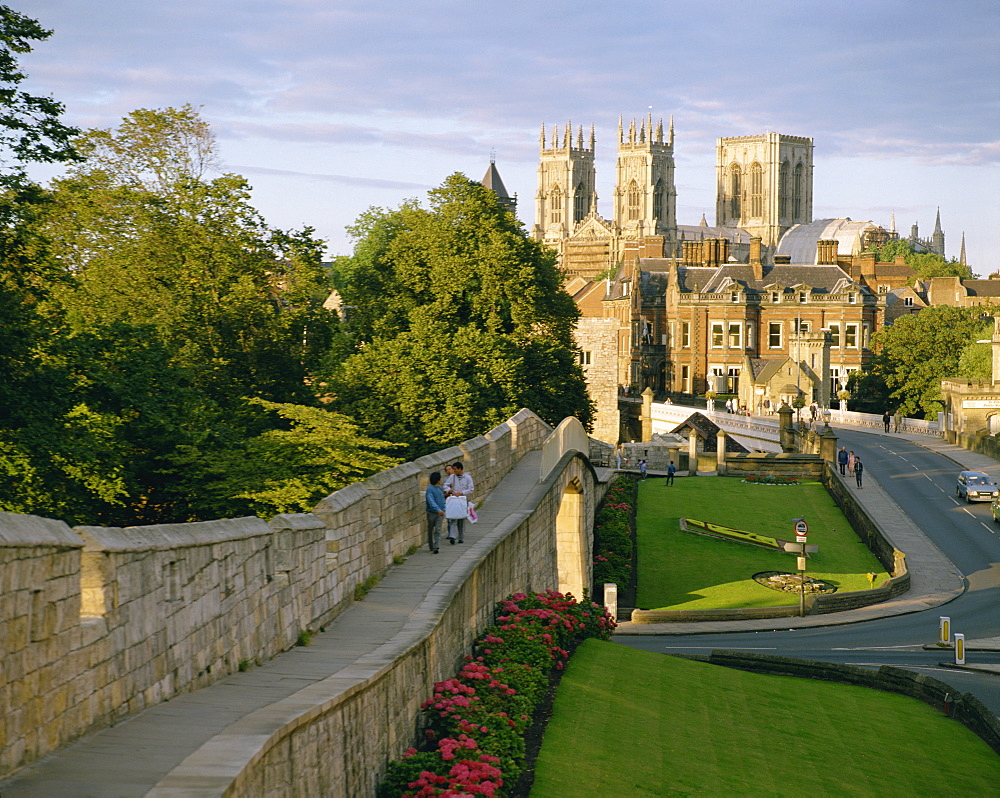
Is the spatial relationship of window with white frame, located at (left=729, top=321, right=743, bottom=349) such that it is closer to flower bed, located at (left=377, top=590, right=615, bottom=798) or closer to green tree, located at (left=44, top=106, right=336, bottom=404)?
green tree, located at (left=44, top=106, right=336, bottom=404)

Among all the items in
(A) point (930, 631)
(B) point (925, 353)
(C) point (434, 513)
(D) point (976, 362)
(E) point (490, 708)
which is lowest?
(A) point (930, 631)

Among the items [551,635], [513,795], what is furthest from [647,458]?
[513,795]

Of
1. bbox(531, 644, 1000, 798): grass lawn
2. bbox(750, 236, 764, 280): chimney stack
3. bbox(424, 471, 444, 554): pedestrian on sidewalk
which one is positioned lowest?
bbox(531, 644, 1000, 798): grass lawn

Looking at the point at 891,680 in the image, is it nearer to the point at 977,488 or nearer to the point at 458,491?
the point at 458,491

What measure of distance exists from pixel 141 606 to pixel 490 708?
22.8 feet

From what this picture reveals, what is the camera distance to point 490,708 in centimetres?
1562

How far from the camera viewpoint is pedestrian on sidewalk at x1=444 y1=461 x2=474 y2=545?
781 inches

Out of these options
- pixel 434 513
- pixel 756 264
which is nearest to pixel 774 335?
pixel 756 264

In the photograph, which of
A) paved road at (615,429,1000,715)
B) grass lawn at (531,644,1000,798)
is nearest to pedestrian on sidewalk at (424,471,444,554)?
grass lawn at (531,644,1000,798)

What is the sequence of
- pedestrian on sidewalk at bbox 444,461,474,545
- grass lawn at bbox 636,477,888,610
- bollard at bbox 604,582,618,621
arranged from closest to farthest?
pedestrian on sidewalk at bbox 444,461,474,545 → bollard at bbox 604,582,618,621 → grass lawn at bbox 636,477,888,610

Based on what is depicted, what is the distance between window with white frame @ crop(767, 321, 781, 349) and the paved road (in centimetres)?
4980

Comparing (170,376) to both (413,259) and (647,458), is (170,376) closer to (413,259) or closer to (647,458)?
(413,259)

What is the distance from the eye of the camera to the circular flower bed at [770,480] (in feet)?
203

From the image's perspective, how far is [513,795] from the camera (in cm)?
1413
